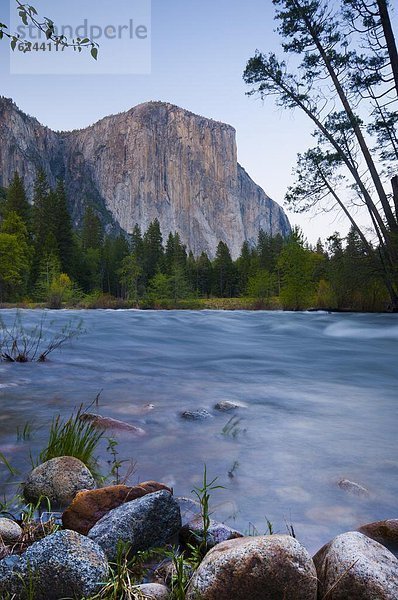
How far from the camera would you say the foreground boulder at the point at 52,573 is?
1367 mm

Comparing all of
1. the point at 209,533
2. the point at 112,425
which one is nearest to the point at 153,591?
the point at 209,533

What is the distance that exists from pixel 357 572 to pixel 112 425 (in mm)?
2700

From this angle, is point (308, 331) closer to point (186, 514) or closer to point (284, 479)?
point (284, 479)

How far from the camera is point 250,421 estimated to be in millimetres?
4258

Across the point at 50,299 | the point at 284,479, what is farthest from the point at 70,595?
the point at 50,299

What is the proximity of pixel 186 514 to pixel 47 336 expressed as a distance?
1013 cm

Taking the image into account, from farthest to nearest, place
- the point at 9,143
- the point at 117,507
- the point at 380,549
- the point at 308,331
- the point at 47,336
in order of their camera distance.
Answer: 1. the point at 9,143
2. the point at 308,331
3. the point at 47,336
4. the point at 117,507
5. the point at 380,549

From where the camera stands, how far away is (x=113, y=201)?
619 ft

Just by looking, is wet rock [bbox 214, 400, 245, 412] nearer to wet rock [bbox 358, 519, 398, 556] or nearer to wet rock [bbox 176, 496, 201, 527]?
wet rock [bbox 176, 496, 201, 527]

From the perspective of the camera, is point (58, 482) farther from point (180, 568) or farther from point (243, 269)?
point (243, 269)

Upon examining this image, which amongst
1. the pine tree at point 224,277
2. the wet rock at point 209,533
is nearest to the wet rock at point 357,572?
the wet rock at point 209,533

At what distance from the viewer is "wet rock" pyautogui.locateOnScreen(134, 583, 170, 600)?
1.39m

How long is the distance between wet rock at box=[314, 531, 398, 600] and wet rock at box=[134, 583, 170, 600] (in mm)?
536

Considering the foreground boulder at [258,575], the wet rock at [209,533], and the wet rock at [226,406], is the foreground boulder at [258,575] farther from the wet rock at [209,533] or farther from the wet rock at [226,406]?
the wet rock at [226,406]
